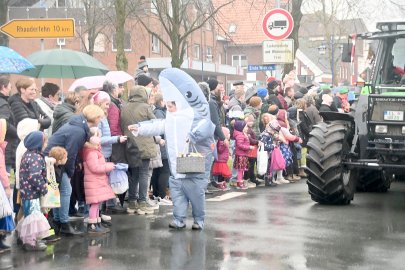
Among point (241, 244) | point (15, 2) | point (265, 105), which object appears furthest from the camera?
point (15, 2)

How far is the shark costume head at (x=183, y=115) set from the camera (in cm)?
988

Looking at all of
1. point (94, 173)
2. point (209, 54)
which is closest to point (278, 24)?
point (94, 173)

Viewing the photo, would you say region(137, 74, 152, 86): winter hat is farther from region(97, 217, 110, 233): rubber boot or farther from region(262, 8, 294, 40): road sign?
region(262, 8, 294, 40): road sign

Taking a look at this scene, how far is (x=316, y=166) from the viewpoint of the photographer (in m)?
11.6

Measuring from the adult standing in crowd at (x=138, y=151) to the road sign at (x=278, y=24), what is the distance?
7534mm

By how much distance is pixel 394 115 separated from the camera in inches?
444

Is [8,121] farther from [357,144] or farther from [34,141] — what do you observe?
[357,144]

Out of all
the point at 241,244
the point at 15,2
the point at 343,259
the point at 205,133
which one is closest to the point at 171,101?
the point at 205,133

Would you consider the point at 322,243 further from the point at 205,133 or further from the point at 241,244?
the point at 205,133

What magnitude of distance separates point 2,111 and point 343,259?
474 cm

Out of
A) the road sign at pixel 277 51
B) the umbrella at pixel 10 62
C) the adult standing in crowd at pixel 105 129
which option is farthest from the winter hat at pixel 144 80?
the road sign at pixel 277 51

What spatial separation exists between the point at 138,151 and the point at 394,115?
3.68 meters

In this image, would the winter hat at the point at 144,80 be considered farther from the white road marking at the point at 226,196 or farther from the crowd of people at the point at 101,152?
the white road marking at the point at 226,196

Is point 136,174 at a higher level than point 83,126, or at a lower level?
lower
